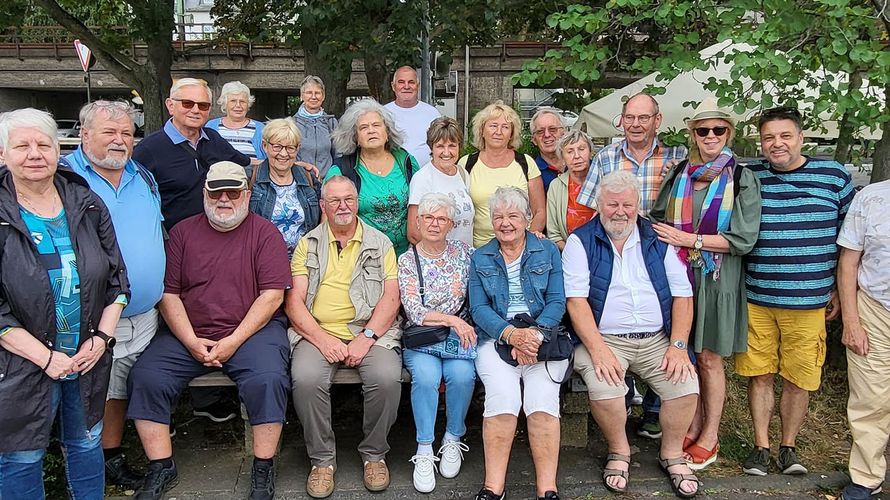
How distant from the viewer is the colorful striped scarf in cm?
346

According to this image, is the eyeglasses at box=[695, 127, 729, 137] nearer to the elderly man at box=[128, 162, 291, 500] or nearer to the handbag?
the handbag

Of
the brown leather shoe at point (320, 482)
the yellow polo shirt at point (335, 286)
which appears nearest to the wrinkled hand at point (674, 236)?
the yellow polo shirt at point (335, 286)

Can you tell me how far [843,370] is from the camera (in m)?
4.70

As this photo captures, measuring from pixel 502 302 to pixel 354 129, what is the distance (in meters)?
1.49

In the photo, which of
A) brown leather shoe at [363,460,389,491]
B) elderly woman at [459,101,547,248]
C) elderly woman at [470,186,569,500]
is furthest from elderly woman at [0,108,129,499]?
elderly woman at [459,101,547,248]

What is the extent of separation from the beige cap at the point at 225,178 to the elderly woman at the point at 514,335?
4.25 ft

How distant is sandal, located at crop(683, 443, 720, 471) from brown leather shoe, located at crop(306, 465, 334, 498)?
194 cm

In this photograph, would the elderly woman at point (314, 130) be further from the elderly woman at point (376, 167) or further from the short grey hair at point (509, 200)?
the short grey hair at point (509, 200)

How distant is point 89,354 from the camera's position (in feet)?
9.14

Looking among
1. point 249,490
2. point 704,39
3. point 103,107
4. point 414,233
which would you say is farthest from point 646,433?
point 103,107

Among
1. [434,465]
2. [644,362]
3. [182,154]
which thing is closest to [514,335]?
[644,362]

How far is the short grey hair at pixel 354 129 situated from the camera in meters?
4.10

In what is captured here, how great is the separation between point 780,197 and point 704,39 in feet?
6.48

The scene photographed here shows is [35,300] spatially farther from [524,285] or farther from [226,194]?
[524,285]
